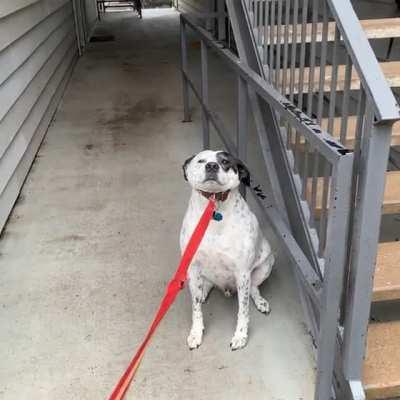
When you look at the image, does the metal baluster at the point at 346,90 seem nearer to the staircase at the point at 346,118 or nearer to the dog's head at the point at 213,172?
the staircase at the point at 346,118

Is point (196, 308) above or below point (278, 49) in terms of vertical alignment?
below

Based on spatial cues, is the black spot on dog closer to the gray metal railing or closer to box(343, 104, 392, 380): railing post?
the gray metal railing

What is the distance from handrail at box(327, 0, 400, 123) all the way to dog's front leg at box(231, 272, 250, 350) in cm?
114

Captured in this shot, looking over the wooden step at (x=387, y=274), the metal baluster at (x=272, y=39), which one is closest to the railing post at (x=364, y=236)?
the wooden step at (x=387, y=274)

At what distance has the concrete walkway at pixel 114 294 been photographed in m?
2.16

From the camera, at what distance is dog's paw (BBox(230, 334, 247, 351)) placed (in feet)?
7.55

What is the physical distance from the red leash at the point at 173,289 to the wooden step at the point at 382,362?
2.45 ft

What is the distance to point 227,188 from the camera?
209 cm

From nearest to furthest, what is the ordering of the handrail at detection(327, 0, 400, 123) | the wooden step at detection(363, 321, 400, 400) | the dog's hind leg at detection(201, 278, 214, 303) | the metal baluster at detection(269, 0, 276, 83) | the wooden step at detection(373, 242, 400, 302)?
the handrail at detection(327, 0, 400, 123) → the wooden step at detection(363, 321, 400, 400) → the wooden step at detection(373, 242, 400, 302) → the metal baluster at detection(269, 0, 276, 83) → the dog's hind leg at detection(201, 278, 214, 303)

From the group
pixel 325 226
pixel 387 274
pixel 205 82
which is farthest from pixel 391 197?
pixel 205 82

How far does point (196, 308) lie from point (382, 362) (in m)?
0.87

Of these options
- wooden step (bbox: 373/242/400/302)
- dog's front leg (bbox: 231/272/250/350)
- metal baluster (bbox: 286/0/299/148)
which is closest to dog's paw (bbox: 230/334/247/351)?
dog's front leg (bbox: 231/272/250/350)

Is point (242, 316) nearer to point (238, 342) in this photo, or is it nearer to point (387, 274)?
point (238, 342)

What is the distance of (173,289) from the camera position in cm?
177
